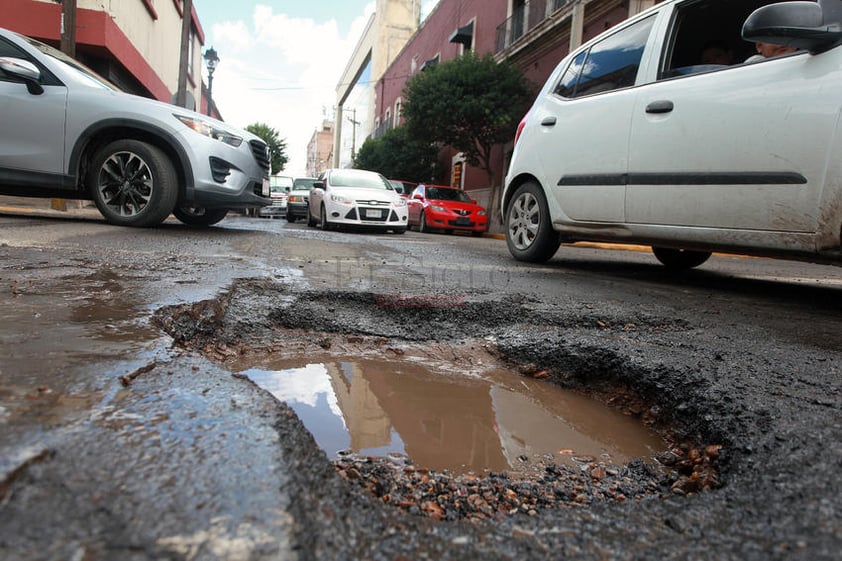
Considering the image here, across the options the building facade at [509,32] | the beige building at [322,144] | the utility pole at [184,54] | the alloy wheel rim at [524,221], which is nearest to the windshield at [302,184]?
the building facade at [509,32]

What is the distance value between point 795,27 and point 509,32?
18909 mm

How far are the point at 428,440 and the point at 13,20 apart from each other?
606 inches

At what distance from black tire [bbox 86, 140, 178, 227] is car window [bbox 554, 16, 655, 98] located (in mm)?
3779

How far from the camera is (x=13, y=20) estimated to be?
1227 centimetres

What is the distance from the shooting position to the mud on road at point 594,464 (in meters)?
0.86

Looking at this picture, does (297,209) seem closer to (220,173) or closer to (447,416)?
(220,173)

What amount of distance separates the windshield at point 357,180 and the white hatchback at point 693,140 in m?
6.19

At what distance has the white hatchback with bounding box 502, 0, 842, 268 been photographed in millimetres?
2791

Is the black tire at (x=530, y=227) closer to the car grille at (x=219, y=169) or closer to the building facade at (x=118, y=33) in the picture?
the car grille at (x=219, y=169)

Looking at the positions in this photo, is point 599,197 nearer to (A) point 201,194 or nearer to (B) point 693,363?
(B) point 693,363

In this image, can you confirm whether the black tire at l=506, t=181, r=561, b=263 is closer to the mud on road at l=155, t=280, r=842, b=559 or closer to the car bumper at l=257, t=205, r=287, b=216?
the mud on road at l=155, t=280, r=842, b=559

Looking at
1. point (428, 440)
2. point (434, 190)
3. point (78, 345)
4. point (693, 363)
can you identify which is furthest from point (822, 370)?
point (434, 190)

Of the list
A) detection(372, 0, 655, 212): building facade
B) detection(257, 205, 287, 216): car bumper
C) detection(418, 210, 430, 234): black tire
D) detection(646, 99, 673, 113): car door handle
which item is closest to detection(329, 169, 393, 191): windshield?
detection(418, 210, 430, 234): black tire

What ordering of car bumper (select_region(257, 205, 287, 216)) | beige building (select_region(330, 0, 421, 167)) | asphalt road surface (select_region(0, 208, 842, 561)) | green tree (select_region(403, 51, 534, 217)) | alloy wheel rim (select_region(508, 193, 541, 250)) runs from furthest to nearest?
1. beige building (select_region(330, 0, 421, 167))
2. car bumper (select_region(257, 205, 287, 216))
3. green tree (select_region(403, 51, 534, 217))
4. alloy wheel rim (select_region(508, 193, 541, 250))
5. asphalt road surface (select_region(0, 208, 842, 561))
